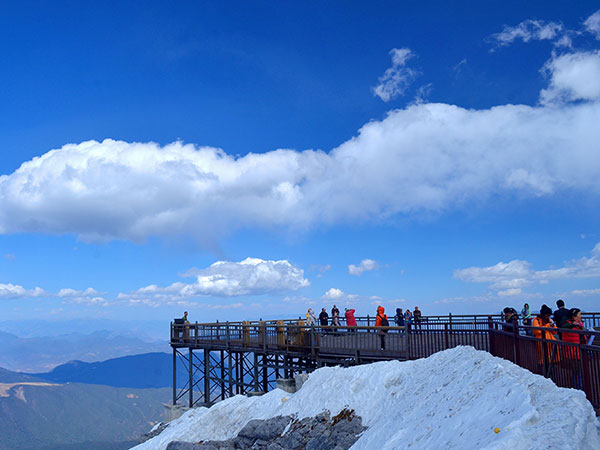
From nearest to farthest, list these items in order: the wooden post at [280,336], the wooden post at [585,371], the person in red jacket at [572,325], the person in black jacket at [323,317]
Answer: the wooden post at [585,371] < the person in red jacket at [572,325] < the wooden post at [280,336] < the person in black jacket at [323,317]

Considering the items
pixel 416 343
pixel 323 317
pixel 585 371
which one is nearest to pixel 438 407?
pixel 585 371

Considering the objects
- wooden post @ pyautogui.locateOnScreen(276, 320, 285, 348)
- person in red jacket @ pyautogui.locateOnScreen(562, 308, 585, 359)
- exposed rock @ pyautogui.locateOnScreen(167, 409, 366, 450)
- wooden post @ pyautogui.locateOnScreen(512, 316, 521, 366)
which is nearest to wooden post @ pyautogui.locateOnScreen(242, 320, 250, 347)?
wooden post @ pyautogui.locateOnScreen(276, 320, 285, 348)

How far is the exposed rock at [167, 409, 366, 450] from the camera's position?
13.0m

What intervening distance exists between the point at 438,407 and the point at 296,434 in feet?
17.5

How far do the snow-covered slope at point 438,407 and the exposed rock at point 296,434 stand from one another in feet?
1.19

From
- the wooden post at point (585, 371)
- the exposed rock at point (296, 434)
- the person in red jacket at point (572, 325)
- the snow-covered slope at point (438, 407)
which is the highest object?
the person in red jacket at point (572, 325)

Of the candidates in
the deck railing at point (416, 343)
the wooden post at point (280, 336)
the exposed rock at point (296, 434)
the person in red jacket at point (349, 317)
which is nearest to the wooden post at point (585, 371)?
the deck railing at point (416, 343)

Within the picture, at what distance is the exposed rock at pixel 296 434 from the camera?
13.0 meters

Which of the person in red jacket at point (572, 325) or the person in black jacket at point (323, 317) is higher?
the person in red jacket at point (572, 325)

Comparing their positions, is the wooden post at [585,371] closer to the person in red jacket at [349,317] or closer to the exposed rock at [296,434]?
the exposed rock at [296,434]

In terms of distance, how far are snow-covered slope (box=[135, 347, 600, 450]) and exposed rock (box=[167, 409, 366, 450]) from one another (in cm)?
36

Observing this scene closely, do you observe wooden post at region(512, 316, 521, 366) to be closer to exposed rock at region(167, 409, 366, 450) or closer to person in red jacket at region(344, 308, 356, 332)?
exposed rock at region(167, 409, 366, 450)

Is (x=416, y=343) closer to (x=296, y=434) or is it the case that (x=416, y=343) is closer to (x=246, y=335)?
(x=296, y=434)

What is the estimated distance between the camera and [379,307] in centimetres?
2152
